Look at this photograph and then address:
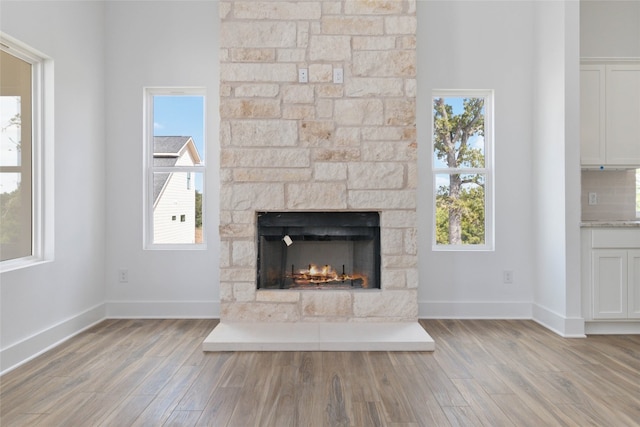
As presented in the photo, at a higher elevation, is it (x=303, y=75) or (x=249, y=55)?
(x=249, y=55)

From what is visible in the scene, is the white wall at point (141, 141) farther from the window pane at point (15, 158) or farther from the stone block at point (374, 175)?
the stone block at point (374, 175)

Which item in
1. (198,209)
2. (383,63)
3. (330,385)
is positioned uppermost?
(383,63)

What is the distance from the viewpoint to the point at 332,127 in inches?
149

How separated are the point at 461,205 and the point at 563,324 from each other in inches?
54.4

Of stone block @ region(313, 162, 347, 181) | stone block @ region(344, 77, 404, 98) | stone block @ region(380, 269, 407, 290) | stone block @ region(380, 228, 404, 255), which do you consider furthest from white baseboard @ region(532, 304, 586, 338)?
stone block @ region(344, 77, 404, 98)

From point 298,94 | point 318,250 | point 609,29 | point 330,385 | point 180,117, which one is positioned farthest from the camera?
point 180,117

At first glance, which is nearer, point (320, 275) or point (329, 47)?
point (329, 47)

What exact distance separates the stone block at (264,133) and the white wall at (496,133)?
1.32m

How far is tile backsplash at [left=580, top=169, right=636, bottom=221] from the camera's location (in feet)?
14.0

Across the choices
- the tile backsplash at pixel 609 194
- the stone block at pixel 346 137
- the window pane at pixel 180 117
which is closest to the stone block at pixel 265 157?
the stone block at pixel 346 137

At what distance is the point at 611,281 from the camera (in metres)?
3.70

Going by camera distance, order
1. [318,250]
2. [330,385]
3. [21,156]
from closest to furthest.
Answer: [330,385], [21,156], [318,250]

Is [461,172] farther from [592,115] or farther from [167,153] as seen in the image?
[167,153]

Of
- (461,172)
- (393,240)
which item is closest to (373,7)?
(461,172)
